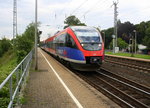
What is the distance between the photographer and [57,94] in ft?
27.7

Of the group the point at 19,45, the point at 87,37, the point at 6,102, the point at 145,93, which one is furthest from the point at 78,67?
the point at 19,45

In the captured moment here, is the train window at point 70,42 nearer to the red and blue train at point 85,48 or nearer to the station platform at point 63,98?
the red and blue train at point 85,48

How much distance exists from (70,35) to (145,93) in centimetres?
747

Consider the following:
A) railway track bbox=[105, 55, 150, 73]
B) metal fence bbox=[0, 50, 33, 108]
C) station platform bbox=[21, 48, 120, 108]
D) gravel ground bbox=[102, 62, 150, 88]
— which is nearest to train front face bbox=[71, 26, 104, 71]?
gravel ground bbox=[102, 62, 150, 88]

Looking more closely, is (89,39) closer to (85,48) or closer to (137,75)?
(85,48)

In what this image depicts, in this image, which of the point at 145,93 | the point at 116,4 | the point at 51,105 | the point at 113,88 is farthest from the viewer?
the point at 116,4

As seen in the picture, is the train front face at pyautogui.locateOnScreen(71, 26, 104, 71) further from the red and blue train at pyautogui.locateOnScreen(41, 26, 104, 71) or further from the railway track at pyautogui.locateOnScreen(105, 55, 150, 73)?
the railway track at pyautogui.locateOnScreen(105, 55, 150, 73)

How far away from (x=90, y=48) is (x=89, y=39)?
0.86 m

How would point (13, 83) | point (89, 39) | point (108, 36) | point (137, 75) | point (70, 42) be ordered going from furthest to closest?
point (108, 36)
point (70, 42)
point (137, 75)
point (89, 39)
point (13, 83)

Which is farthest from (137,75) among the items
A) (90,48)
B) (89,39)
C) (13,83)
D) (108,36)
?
(108,36)

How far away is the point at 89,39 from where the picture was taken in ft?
48.9

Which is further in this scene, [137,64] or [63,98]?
[137,64]

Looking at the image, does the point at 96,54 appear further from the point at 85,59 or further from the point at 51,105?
the point at 51,105

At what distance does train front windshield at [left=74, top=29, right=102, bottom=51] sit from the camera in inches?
567
